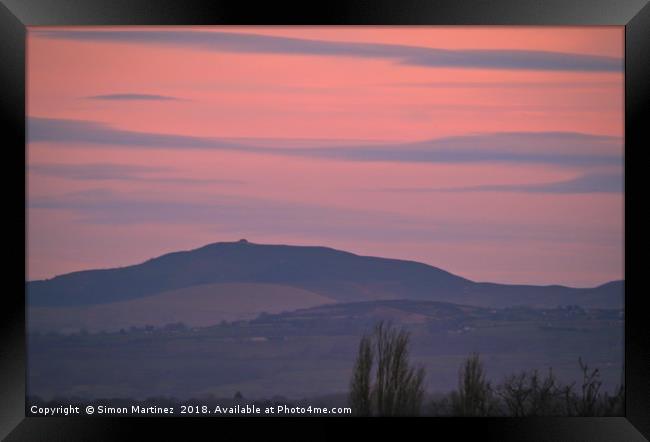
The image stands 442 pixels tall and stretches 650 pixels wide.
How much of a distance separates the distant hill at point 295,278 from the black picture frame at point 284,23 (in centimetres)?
36

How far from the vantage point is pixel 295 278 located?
19.7 feet

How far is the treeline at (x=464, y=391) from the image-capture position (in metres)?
5.91

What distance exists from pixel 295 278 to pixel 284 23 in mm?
1271

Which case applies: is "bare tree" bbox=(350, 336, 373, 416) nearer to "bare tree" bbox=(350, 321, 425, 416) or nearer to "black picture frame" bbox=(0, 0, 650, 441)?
"bare tree" bbox=(350, 321, 425, 416)

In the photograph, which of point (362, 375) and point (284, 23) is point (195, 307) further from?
point (284, 23)

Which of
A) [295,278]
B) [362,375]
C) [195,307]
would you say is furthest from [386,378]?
[195,307]

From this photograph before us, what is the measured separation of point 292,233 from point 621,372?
1.78 m

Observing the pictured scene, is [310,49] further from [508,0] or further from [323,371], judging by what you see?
[323,371]

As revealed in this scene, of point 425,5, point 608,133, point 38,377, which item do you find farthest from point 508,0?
point 38,377

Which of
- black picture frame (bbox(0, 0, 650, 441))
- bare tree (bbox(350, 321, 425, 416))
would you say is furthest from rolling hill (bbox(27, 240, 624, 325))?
black picture frame (bbox(0, 0, 650, 441))

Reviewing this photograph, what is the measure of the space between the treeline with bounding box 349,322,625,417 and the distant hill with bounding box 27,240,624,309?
24 centimetres

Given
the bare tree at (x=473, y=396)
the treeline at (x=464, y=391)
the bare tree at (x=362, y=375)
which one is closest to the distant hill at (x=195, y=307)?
the bare tree at (x=362, y=375)

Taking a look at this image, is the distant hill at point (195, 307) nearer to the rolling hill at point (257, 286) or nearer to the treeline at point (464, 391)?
the rolling hill at point (257, 286)

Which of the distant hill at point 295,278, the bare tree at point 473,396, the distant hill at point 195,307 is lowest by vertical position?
the bare tree at point 473,396
